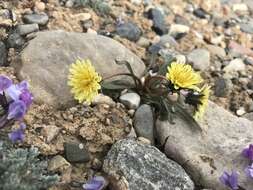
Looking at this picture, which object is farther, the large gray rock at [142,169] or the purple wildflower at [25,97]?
the large gray rock at [142,169]

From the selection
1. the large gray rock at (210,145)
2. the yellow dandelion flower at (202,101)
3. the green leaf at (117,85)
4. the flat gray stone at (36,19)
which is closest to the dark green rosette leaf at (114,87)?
the green leaf at (117,85)

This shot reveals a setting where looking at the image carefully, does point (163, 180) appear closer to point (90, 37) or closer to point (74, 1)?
point (90, 37)

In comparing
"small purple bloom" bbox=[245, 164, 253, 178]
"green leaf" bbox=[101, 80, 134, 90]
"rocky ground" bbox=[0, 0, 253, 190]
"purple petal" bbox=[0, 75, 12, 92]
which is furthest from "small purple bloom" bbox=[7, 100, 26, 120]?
"small purple bloom" bbox=[245, 164, 253, 178]

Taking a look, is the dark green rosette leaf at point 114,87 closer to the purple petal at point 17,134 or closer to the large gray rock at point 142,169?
the large gray rock at point 142,169

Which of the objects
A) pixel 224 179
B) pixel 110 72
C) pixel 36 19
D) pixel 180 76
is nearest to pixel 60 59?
pixel 110 72

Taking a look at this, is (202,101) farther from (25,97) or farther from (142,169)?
(25,97)

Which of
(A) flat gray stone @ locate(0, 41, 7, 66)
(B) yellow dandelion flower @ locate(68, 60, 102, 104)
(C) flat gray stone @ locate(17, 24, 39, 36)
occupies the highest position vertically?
(B) yellow dandelion flower @ locate(68, 60, 102, 104)

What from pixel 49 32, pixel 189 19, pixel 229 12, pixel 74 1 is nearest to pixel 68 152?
pixel 49 32

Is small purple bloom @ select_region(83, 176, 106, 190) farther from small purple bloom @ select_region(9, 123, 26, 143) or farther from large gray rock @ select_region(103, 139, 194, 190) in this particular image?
small purple bloom @ select_region(9, 123, 26, 143)
